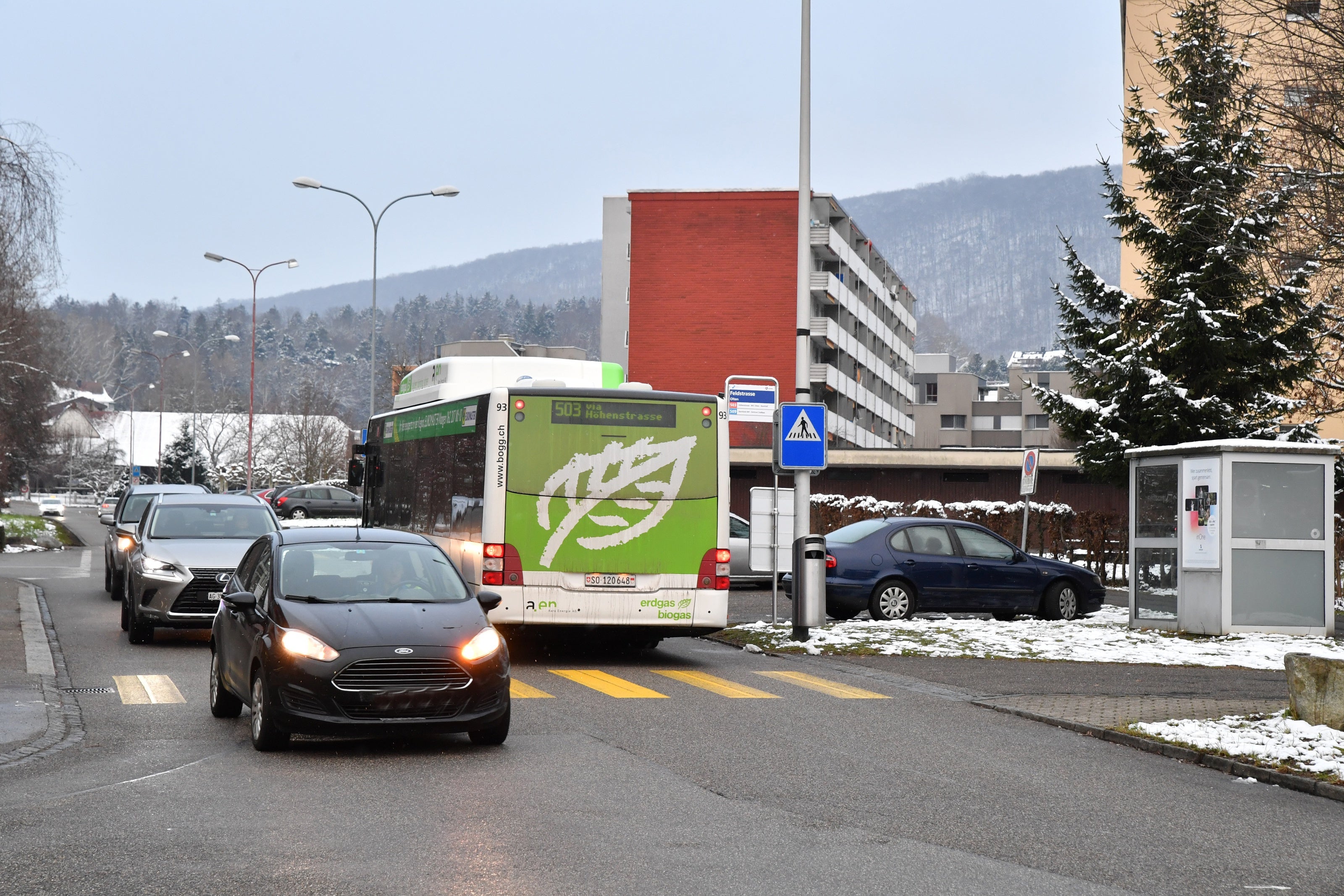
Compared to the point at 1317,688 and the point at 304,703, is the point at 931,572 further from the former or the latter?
the point at 304,703

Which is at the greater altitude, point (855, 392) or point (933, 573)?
point (855, 392)

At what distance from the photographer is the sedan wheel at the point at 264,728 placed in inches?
382

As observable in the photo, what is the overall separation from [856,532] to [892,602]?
1081mm

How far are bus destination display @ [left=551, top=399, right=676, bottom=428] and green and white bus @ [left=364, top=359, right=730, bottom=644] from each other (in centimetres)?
1

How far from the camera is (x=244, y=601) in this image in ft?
34.5

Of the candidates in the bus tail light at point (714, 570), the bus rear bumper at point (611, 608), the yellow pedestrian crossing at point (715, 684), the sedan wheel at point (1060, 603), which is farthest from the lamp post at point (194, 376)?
the yellow pedestrian crossing at point (715, 684)

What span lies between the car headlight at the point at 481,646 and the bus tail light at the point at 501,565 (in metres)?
4.99

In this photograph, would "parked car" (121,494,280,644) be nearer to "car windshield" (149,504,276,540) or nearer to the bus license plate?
"car windshield" (149,504,276,540)

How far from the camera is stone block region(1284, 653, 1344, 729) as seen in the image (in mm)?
10656

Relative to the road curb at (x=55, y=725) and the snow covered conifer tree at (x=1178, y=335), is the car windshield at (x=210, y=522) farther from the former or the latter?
the snow covered conifer tree at (x=1178, y=335)

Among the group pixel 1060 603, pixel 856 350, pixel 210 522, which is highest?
pixel 856 350

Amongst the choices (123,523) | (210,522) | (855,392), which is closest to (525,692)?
(210,522)

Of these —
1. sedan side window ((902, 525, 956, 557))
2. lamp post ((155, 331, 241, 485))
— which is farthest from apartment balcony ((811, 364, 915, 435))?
sedan side window ((902, 525, 956, 557))

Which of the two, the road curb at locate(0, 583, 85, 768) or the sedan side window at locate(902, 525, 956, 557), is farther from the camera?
the sedan side window at locate(902, 525, 956, 557)
